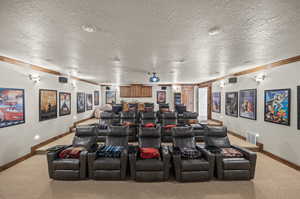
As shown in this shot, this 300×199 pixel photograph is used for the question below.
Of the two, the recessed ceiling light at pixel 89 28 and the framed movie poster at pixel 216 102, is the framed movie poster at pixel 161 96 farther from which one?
the recessed ceiling light at pixel 89 28

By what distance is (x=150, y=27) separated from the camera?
206 centimetres

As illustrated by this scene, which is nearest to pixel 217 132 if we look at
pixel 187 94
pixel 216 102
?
pixel 216 102

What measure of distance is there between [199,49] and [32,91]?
500cm

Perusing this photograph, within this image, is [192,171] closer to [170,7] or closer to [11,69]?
[170,7]

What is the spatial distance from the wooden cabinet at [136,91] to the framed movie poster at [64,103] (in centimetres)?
486

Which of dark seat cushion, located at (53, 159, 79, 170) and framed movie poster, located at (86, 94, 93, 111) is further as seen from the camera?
framed movie poster, located at (86, 94, 93, 111)

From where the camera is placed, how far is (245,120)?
5461 millimetres

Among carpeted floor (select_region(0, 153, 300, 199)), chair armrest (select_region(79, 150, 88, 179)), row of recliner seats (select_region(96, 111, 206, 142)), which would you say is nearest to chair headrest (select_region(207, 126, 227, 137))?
carpeted floor (select_region(0, 153, 300, 199))

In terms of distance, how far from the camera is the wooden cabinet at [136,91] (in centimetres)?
1081

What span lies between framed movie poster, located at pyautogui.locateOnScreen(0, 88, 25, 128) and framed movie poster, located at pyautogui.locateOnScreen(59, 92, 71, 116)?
1.86 meters

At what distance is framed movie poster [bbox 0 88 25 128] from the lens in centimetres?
338

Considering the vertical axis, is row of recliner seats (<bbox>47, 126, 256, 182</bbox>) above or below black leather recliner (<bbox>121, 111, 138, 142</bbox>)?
below

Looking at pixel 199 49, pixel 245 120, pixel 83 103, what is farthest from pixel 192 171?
pixel 83 103

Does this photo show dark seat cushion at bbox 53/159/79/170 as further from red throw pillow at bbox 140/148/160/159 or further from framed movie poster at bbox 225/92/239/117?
framed movie poster at bbox 225/92/239/117
